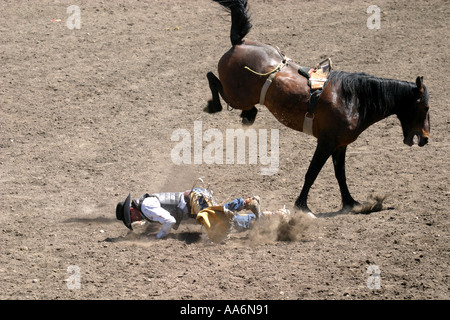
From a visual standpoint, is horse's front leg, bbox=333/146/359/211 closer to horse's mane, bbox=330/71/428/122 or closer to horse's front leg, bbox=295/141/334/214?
horse's front leg, bbox=295/141/334/214

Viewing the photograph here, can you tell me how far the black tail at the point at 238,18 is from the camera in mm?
7391

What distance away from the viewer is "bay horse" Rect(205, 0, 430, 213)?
6930 mm

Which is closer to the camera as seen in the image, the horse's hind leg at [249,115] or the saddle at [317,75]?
the saddle at [317,75]

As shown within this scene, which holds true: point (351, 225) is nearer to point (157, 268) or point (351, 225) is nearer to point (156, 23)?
point (157, 268)

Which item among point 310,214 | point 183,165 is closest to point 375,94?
point 310,214

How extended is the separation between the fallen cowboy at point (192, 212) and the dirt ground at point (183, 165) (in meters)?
0.18

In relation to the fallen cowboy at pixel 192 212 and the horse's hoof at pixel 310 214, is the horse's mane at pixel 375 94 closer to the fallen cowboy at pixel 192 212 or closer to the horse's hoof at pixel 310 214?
the horse's hoof at pixel 310 214

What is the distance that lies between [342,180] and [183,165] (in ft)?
7.62

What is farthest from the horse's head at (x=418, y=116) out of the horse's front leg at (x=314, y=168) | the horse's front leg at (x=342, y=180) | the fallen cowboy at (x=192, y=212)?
the fallen cowboy at (x=192, y=212)

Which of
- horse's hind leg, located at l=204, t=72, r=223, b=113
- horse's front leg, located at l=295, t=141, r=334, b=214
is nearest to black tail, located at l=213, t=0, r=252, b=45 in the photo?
horse's hind leg, located at l=204, t=72, r=223, b=113

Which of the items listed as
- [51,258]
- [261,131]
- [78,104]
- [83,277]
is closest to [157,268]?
[83,277]

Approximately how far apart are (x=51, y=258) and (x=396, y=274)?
3.28 m

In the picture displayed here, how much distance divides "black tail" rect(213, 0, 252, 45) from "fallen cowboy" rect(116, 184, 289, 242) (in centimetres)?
188

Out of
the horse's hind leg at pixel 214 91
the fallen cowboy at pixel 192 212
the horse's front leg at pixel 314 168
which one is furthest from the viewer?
the horse's hind leg at pixel 214 91
